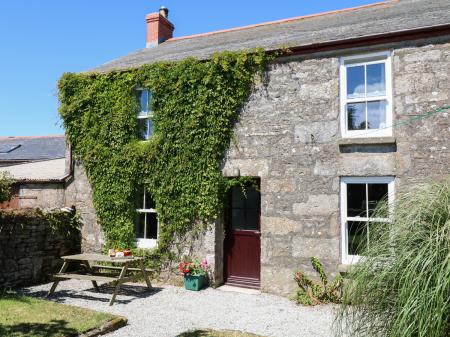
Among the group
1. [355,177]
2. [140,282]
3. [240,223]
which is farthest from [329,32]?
[140,282]

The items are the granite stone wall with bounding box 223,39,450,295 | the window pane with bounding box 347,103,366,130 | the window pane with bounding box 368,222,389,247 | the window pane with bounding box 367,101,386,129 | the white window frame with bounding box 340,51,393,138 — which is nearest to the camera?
the window pane with bounding box 368,222,389,247

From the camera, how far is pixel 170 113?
928cm

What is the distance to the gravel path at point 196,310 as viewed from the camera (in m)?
6.07

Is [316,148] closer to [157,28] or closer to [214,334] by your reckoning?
[214,334]

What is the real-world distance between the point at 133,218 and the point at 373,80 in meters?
6.44

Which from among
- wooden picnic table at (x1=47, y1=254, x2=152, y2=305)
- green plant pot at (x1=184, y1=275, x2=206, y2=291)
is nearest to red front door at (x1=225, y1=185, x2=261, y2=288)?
green plant pot at (x1=184, y1=275, x2=206, y2=291)

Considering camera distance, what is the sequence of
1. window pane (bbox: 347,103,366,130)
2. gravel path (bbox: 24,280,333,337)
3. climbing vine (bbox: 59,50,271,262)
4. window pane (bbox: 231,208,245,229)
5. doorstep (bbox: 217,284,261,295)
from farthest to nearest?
window pane (bbox: 231,208,245,229), climbing vine (bbox: 59,50,271,262), doorstep (bbox: 217,284,261,295), window pane (bbox: 347,103,366,130), gravel path (bbox: 24,280,333,337)

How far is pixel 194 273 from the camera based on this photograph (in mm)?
8656

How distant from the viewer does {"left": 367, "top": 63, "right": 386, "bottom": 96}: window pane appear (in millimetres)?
7750

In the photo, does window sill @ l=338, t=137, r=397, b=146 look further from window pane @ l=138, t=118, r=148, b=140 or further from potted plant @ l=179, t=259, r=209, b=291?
window pane @ l=138, t=118, r=148, b=140

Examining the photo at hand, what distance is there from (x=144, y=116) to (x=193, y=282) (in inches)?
168

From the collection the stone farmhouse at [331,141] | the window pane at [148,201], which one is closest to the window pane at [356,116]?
the stone farmhouse at [331,141]

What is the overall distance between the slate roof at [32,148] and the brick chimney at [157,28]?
11.8 meters

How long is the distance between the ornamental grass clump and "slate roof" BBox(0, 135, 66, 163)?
22.2m
